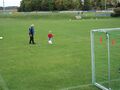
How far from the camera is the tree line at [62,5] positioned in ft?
416

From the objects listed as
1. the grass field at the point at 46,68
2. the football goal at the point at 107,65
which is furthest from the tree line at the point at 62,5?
the football goal at the point at 107,65

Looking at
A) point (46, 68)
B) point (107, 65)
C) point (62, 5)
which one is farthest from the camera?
point (62, 5)

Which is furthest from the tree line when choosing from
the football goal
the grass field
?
the football goal

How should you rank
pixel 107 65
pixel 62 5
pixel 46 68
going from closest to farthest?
pixel 107 65
pixel 46 68
pixel 62 5

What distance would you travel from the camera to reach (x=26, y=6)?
13638cm

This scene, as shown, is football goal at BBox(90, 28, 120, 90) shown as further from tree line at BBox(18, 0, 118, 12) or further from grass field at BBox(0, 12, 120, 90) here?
tree line at BBox(18, 0, 118, 12)

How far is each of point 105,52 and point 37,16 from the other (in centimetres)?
7326

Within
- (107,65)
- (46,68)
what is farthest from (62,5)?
(107,65)

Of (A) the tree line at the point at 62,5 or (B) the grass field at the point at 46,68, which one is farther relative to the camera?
(A) the tree line at the point at 62,5

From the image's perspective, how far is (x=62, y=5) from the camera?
126 metres

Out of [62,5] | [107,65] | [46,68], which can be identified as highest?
[62,5]

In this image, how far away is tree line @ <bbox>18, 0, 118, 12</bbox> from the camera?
126688 millimetres

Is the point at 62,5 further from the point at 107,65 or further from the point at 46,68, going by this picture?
the point at 107,65

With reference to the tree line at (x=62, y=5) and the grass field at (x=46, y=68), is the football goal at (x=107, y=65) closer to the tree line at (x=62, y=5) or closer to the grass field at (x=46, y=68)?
the grass field at (x=46, y=68)
